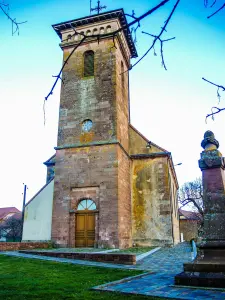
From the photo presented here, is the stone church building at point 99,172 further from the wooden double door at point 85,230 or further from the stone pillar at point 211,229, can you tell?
the stone pillar at point 211,229

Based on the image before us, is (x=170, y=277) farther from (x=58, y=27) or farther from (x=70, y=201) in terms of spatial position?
(x=58, y=27)

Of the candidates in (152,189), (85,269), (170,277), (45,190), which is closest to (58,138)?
(45,190)

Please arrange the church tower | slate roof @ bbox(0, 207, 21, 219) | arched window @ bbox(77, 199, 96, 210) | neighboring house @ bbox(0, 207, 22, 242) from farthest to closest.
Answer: slate roof @ bbox(0, 207, 21, 219), neighboring house @ bbox(0, 207, 22, 242), arched window @ bbox(77, 199, 96, 210), the church tower

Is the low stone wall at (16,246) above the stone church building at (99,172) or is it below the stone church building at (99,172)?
below

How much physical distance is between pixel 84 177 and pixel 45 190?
10.2 feet

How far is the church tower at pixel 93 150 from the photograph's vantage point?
647 inches

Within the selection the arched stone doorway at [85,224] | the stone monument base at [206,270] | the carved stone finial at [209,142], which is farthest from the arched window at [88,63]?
the stone monument base at [206,270]

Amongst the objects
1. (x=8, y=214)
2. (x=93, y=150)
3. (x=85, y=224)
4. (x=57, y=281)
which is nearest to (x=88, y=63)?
(x=93, y=150)

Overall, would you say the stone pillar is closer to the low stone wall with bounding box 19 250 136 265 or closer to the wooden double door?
the low stone wall with bounding box 19 250 136 265

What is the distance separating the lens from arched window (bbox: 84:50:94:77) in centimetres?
2025

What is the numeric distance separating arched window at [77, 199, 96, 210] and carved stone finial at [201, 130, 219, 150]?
34.8ft

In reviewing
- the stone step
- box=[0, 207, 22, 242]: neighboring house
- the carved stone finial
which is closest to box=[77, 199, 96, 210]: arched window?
the carved stone finial

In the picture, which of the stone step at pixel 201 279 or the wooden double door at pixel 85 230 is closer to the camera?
the stone step at pixel 201 279

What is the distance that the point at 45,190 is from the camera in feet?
60.9
